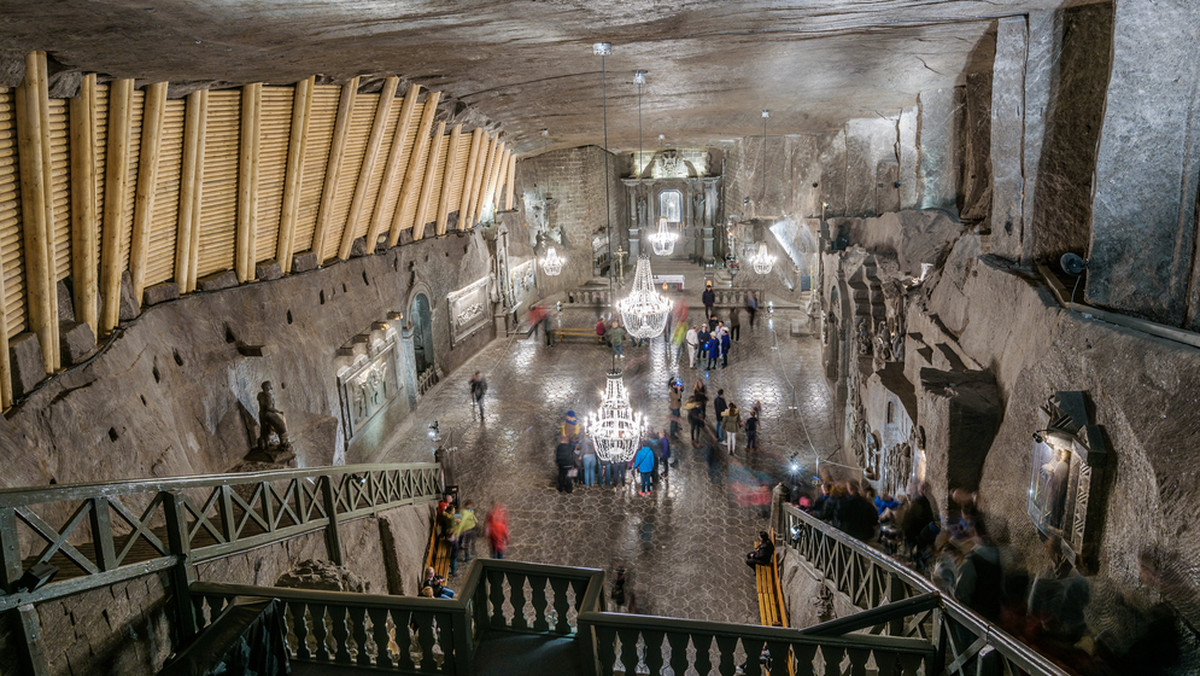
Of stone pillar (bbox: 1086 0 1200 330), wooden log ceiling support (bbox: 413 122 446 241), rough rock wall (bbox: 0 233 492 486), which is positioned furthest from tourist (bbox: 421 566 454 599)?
wooden log ceiling support (bbox: 413 122 446 241)

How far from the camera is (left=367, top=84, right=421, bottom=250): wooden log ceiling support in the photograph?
960cm

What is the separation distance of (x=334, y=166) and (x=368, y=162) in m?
0.76

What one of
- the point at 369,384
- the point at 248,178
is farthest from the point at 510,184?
the point at 248,178

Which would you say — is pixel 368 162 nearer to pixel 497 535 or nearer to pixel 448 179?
pixel 448 179

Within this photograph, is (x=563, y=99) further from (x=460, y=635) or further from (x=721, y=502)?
(x=460, y=635)

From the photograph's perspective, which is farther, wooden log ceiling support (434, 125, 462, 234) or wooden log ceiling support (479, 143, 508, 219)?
wooden log ceiling support (479, 143, 508, 219)

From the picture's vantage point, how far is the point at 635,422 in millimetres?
8195

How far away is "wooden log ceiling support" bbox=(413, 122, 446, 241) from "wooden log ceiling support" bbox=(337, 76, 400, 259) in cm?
156

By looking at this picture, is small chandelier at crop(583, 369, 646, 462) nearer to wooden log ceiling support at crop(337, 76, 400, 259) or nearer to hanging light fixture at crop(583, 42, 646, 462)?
hanging light fixture at crop(583, 42, 646, 462)

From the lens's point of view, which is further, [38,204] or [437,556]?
[437,556]

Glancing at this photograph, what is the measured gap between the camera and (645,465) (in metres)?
10.0

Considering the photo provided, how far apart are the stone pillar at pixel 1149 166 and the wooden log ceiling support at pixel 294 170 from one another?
297 inches

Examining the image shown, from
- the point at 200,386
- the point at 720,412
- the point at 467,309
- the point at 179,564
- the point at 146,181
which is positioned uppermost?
the point at 146,181

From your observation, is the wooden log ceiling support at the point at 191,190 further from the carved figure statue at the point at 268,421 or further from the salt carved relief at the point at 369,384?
the salt carved relief at the point at 369,384
